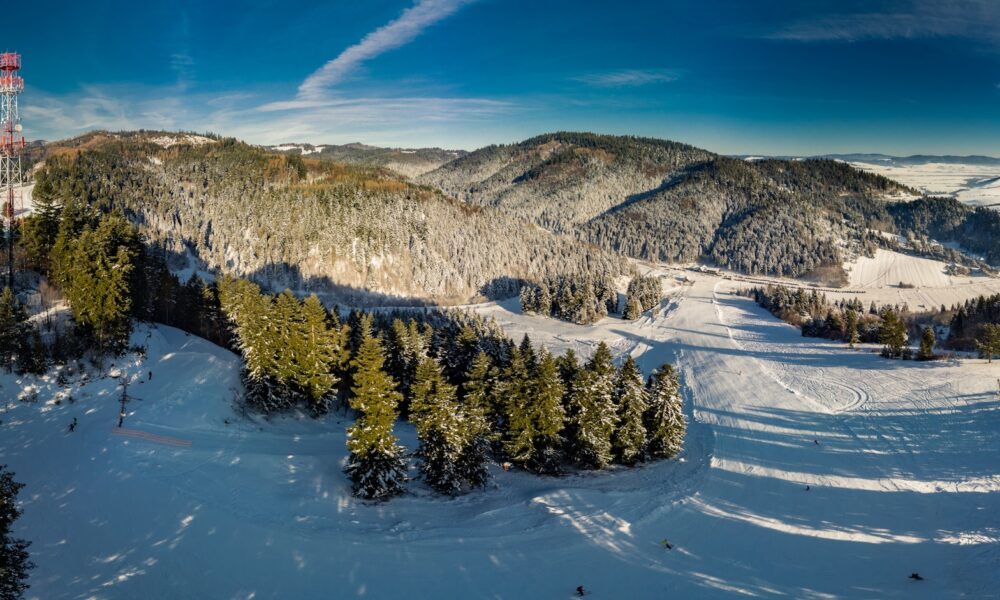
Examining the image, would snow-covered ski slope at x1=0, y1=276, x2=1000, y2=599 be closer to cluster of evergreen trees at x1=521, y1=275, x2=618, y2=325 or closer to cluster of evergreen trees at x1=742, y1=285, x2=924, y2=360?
cluster of evergreen trees at x1=742, y1=285, x2=924, y2=360

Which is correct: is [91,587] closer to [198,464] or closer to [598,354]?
[198,464]

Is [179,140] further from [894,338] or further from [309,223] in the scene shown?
[894,338]

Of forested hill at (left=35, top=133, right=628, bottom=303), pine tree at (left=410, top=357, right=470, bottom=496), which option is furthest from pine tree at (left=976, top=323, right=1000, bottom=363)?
forested hill at (left=35, top=133, right=628, bottom=303)

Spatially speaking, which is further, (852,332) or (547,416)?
(852,332)

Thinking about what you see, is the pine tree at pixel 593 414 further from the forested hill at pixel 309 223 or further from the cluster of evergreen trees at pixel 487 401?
the forested hill at pixel 309 223

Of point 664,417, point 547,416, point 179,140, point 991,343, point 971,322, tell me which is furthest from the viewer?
point 179,140

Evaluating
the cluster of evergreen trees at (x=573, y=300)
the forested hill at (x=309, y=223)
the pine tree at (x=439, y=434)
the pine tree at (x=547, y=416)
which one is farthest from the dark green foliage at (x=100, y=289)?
the cluster of evergreen trees at (x=573, y=300)

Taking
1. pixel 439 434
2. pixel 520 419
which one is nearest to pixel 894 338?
pixel 520 419
